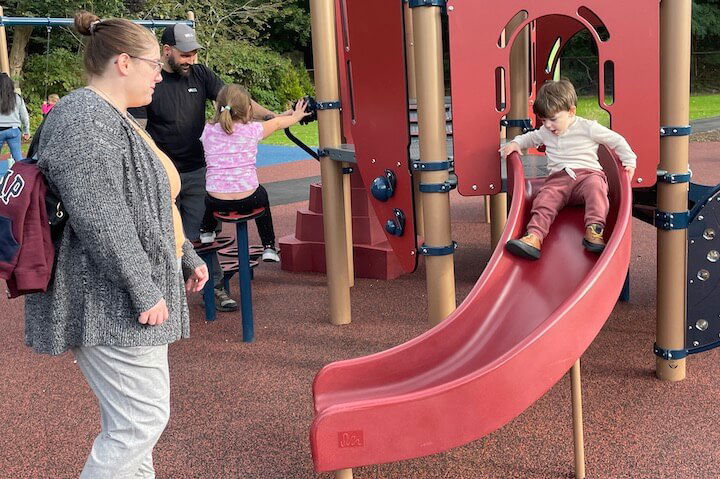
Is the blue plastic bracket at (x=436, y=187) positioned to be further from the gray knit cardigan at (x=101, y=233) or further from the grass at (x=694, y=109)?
the grass at (x=694, y=109)

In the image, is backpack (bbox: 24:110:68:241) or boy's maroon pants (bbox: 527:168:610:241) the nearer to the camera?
backpack (bbox: 24:110:68:241)

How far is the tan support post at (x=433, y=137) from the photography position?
4.16 metres

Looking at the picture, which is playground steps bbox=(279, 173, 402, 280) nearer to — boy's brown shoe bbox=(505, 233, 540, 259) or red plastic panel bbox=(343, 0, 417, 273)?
red plastic panel bbox=(343, 0, 417, 273)

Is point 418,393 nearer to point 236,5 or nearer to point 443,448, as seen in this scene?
point 443,448

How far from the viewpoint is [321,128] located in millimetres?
5574

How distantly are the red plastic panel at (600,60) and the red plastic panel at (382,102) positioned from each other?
1.70 feet

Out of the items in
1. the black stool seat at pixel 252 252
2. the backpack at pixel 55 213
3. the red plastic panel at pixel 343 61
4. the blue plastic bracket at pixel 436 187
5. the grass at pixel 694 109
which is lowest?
the grass at pixel 694 109

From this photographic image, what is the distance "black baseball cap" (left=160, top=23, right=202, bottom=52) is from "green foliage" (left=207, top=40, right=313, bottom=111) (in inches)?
954

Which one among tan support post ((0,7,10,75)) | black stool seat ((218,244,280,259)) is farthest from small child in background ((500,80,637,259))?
tan support post ((0,7,10,75))

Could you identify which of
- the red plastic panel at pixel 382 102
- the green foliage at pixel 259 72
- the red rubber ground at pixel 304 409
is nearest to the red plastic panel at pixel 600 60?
the red plastic panel at pixel 382 102

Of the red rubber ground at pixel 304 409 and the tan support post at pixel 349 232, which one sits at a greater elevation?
the tan support post at pixel 349 232

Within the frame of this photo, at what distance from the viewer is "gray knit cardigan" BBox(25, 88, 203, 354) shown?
2.35 m

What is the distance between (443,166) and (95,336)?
2328mm

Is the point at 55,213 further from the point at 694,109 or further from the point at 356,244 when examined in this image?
the point at 694,109
